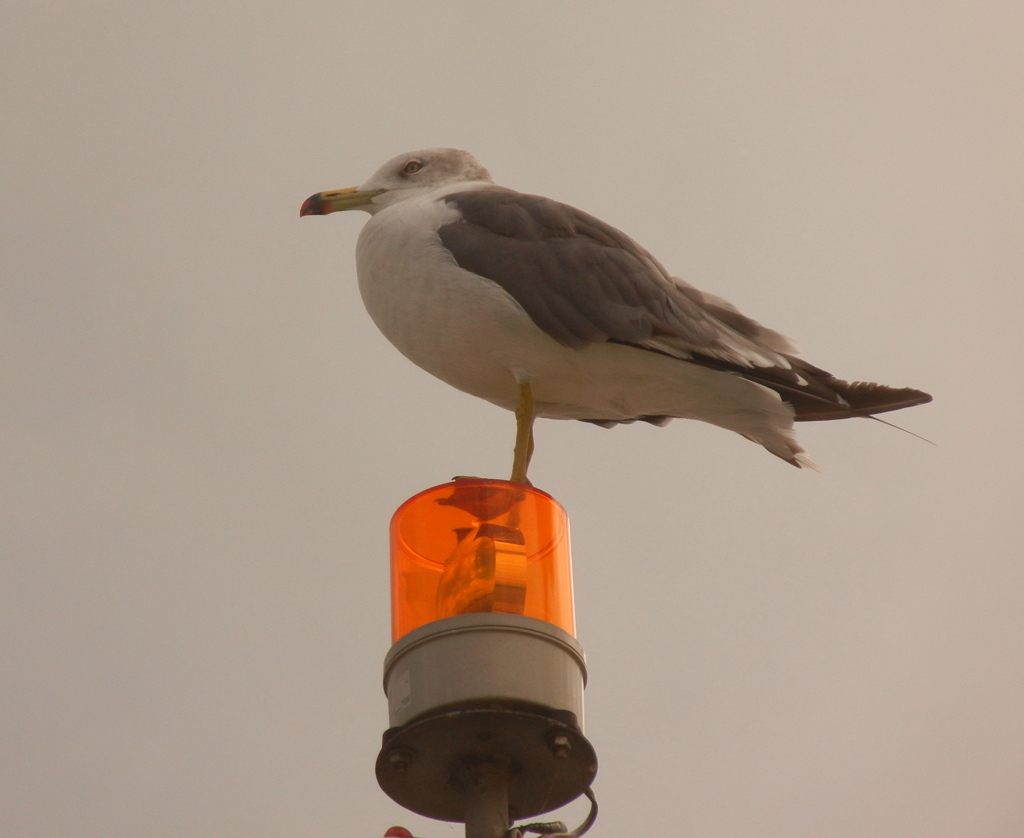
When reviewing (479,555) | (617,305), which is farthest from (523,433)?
(479,555)

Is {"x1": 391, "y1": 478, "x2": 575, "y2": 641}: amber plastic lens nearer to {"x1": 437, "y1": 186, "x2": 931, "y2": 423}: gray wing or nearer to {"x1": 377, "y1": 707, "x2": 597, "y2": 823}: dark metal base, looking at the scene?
{"x1": 377, "y1": 707, "x2": 597, "y2": 823}: dark metal base

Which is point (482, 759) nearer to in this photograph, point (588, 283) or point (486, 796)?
point (486, 796)

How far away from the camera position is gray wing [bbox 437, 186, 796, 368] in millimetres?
4855

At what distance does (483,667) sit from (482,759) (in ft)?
0.73

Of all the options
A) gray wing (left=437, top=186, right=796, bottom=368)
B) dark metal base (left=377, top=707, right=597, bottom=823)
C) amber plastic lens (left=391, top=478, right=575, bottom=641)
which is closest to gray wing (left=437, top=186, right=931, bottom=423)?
gray wing (left=437, top=186, right=796, bottom=368)

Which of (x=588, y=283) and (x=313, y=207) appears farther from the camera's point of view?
(x=313, y=207)

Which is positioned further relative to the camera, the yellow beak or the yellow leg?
the yellow beak

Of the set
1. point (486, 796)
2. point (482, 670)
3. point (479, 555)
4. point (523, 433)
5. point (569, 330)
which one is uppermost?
point (569, 330)

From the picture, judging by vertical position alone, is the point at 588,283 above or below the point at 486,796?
above

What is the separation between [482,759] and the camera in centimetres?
324

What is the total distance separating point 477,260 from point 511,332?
308 millimetres

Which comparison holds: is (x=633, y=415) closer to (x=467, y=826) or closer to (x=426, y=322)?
(x=426, y=322)

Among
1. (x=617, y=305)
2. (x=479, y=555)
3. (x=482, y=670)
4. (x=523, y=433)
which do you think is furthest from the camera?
(x=617, y=305)

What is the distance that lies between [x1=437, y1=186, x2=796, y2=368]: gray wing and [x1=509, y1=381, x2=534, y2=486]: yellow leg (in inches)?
9.5
